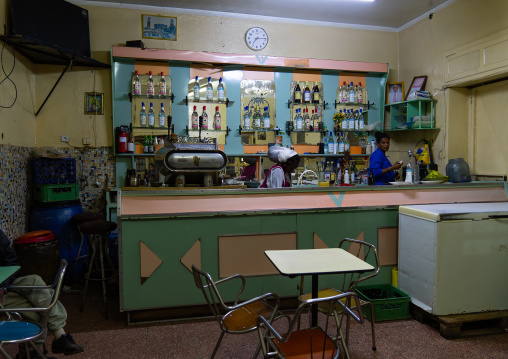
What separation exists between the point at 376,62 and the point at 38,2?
207 inches

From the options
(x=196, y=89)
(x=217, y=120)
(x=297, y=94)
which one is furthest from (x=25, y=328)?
(x=297, y=94)

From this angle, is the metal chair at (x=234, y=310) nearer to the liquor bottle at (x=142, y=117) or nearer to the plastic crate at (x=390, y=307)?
the plastic crate at (x=390, y=307)

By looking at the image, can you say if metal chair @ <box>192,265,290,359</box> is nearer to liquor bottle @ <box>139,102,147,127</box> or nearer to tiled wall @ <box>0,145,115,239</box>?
tiled wall @ <box>0,145,115,239</box>

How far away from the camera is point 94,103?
550 centimetres

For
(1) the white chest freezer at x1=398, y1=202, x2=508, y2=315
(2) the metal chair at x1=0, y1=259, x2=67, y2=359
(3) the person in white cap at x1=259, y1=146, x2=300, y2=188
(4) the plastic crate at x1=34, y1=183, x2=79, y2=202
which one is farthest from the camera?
(4) the plastic crate at x1=34, y1=183, x2=79, y2=202

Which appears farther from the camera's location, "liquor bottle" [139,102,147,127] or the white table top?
"liquor bottle" [139,102,147,127]

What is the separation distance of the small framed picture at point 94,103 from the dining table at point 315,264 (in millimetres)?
4125

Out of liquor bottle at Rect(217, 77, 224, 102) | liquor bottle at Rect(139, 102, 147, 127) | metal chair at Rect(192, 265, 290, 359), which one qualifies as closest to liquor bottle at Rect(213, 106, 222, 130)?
liquor bottle at Rect(217, 77, 224, 102)

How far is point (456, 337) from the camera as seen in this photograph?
3084 millimetres

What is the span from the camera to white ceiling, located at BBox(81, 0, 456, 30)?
5.53 m

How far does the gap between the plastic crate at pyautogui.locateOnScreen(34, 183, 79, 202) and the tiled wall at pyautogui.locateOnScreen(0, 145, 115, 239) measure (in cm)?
19

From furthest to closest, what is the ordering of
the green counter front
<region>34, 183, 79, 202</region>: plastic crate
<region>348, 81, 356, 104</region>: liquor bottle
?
1. <region>348, 81, 356, 104</region>: liquor bottle
2. <region>34, 183, 79, 202</region>: plastic crate
3. the green counter front

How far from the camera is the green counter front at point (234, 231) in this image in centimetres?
326

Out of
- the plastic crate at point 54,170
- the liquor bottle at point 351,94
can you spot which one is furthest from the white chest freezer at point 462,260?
the plastic crate at point 54,170
